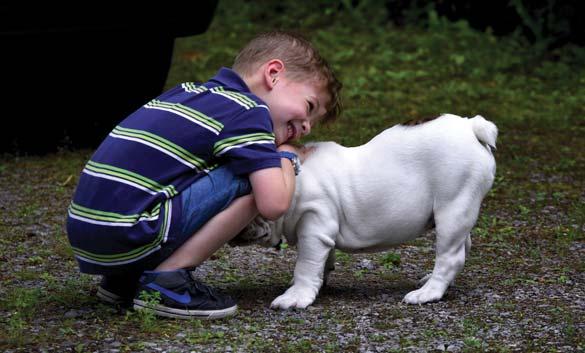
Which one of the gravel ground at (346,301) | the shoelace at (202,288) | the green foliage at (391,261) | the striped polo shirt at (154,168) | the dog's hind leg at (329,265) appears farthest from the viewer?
the green foliage at (391,261)

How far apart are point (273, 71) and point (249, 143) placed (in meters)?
0.34

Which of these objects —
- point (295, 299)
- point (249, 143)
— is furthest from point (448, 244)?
point (249, 143)

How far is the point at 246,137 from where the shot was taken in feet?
10.7

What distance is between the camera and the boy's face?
348 centimetres

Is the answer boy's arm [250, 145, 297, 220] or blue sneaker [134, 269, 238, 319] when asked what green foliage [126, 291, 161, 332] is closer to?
blue sneaker [134, 269, 238, 319]

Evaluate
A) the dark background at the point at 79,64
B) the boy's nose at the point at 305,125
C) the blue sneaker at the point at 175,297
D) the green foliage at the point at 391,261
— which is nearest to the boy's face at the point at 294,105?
the boy's nose at the point at 305,125

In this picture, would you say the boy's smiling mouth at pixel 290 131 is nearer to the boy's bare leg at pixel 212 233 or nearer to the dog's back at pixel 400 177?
the dog's back at pixel 400 177

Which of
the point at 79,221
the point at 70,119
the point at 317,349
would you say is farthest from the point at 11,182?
the point at 317,349

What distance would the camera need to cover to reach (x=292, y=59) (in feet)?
11.6

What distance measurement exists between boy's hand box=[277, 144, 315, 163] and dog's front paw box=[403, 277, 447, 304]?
569 millimetres

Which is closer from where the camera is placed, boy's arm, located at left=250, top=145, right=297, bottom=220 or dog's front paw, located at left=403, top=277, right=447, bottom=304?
boy's arm, located at left=250, top=145, right=297, bottom=220

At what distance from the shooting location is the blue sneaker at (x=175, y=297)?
10.9 feet

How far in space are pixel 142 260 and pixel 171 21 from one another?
2.77m

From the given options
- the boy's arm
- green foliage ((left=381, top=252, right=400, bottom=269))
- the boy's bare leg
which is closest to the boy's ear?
the boy's arm
